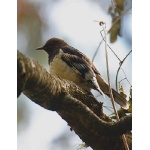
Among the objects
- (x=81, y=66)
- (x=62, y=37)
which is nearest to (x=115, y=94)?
(x=81, y=66)

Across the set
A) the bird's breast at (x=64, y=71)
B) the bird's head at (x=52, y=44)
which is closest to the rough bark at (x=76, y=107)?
the bird's breast at (x=64, y=71)

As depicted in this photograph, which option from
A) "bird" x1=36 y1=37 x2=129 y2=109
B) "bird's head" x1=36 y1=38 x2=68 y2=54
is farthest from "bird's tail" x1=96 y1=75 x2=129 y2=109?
"bird's head" x1=36 y1=38 x2=68 y2=54

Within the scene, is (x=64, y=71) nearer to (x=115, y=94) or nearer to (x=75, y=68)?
(x=75, y=68)

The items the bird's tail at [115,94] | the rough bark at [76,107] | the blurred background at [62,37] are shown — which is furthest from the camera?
the bird's tail at [115,94]

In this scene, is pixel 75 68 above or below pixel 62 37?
below

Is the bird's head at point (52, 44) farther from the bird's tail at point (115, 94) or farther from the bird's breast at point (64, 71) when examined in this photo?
the bird's tail at point (115, 94)

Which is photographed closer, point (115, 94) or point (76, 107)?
point (76, 107)
